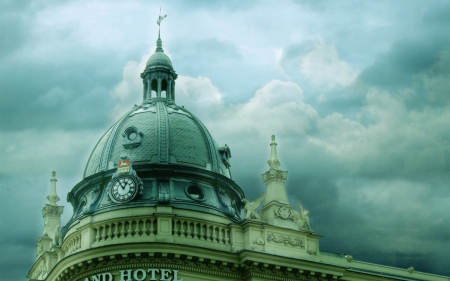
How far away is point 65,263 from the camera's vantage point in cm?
5338

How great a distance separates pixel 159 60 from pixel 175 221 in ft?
47.6

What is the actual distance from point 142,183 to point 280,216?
8.11 meters

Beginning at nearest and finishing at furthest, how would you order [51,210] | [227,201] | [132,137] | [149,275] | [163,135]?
[149,275], [227,201], [163,135], [132,137], [51,210]

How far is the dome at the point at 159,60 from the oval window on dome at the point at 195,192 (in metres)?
10.5

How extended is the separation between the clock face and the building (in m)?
0.06

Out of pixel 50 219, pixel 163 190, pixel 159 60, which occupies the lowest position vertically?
pixel 163 190

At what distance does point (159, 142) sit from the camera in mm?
57562

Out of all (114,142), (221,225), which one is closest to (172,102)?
(114,142)

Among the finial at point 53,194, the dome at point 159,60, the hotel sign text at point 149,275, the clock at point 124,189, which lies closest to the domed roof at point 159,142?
the clock at point 124,189

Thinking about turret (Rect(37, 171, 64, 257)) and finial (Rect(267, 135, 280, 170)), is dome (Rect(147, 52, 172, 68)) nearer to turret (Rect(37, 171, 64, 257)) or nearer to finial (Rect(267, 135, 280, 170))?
turret (Rect(37, 171, 64, 257))

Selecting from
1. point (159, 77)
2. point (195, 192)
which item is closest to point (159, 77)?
point (159, 77)

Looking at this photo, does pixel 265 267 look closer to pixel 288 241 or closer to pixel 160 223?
pixel 288 241

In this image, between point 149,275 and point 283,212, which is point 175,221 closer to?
point 149,275

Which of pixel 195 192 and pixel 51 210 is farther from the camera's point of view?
pixel 51 210
